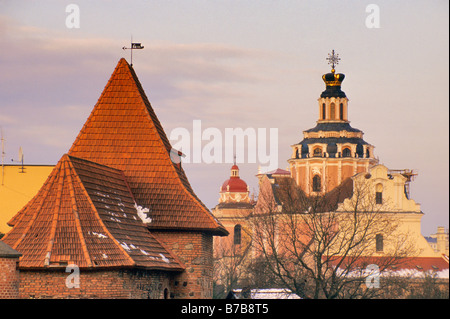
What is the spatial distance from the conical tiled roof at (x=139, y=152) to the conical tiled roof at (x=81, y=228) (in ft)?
5.60

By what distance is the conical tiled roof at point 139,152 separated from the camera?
32.7m

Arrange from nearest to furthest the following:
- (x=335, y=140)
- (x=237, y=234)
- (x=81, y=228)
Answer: (x=81, y=228) < (x=335, y=140) < (x=237, y=234)

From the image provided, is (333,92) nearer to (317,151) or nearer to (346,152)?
(317,151)

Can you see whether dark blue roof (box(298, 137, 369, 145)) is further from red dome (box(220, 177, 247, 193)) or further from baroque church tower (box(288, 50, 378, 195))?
red dome (box(220, 177, 247, 193))

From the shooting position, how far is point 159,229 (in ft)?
106

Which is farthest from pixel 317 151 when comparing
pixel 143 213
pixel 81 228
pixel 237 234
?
pixel 81 228

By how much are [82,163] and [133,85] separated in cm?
600

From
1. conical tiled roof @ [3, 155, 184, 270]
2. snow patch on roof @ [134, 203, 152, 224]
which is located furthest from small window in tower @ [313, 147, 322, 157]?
conical tiled roof @ [3, 155, 184, 270]

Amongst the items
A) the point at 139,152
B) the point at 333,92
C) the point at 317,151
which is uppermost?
the point at 333,92

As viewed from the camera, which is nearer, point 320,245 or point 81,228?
point 81,228

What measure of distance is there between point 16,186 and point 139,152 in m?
6.27

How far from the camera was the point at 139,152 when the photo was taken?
112ft
